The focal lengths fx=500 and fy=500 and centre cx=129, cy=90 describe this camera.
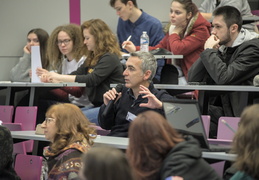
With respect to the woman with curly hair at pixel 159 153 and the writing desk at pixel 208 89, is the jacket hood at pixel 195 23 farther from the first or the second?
the woman with curly hair at pixel 159 153

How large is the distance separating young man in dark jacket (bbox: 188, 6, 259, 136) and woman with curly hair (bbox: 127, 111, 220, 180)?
1.75 meters

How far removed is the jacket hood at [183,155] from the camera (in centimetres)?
211

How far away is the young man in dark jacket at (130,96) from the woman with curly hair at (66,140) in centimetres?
71

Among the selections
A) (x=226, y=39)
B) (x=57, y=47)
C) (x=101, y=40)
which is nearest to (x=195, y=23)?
(x=226, y=39)

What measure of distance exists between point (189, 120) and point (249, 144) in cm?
65

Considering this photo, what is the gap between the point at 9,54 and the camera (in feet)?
22.6

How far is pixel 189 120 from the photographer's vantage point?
278 cm

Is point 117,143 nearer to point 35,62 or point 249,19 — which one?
point 35,62

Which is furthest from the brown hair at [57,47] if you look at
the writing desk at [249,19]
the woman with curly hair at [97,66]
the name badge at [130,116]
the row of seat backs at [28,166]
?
the row of seat backs at [28,166]

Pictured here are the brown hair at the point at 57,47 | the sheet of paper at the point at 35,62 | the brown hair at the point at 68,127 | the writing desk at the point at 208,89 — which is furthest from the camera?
the brown hair at the point at 57,47

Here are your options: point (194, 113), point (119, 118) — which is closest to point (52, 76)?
point (119, 118)

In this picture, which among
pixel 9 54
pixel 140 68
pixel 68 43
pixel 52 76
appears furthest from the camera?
pixel 9 54

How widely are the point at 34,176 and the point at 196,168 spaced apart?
159 centimetres

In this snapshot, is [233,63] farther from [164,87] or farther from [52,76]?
[52,76]
